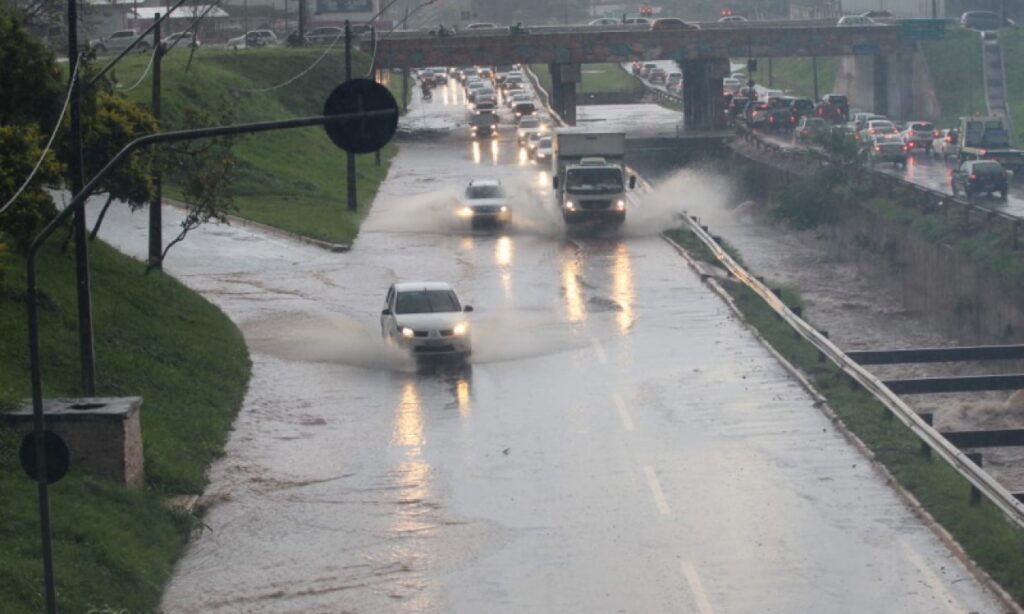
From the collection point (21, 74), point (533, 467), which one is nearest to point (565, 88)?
point (21, 74)

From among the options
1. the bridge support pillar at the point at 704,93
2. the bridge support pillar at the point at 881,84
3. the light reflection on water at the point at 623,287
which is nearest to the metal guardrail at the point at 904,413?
the light reflection on water at the point at 623,287

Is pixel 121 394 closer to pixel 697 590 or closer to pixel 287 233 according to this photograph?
pixel 697 590

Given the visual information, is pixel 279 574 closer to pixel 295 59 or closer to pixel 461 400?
pixel 461 400

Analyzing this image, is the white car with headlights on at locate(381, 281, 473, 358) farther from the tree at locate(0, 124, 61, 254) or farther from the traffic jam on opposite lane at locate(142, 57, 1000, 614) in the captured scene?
the tree at locate(0, 124, 61, 254)

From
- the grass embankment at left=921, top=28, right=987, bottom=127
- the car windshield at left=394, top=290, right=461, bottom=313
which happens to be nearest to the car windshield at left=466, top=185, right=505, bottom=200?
the car windshield at left=394, top=290, right=461, bottom=313

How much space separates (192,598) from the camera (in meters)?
18.9

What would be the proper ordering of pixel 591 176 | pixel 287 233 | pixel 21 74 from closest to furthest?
1. pixel 21 74
2. pixel 287 233
3. pixel 591 176

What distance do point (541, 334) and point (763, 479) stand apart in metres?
12.8

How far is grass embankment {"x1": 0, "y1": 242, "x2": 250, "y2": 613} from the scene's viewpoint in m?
18.0

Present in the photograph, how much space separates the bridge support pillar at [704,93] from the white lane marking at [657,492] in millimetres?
77348

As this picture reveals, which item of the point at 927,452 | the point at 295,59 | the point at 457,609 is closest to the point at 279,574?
the point at 457,609

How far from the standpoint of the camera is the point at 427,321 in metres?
32.3

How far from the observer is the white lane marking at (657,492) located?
867 inches

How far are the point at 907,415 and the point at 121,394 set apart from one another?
12.1 metres
